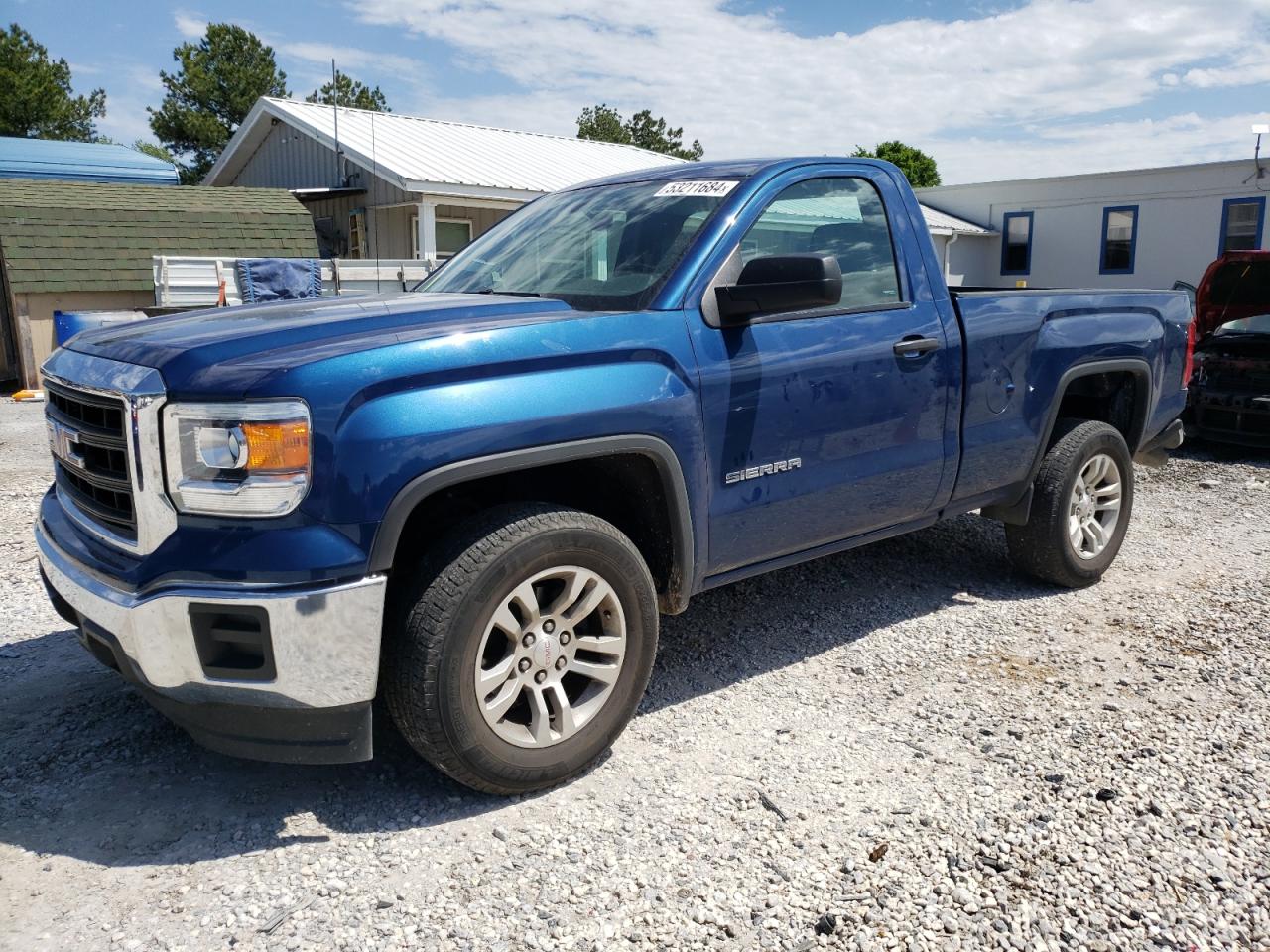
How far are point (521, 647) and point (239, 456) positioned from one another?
3.14 feet

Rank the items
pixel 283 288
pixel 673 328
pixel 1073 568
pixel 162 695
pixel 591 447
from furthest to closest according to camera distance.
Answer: pixel 283 288 < pixel 1073 568 < pixel 673 328 < pixel 591 447 < pixel 162 695

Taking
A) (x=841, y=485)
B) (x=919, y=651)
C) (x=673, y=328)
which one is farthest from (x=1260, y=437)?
(x=673, y=328)

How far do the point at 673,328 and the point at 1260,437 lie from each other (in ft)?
24.5

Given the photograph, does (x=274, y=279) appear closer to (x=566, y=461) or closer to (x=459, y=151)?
(x=459, y=151)

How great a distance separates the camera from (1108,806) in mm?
3055

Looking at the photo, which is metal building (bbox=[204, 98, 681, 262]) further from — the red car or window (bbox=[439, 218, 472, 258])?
the red car

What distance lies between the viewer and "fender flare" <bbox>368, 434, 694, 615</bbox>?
8.75 feet

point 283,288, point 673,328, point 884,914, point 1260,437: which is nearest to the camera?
point 884,914

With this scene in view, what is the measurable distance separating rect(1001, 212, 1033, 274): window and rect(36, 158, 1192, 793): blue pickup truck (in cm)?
2359

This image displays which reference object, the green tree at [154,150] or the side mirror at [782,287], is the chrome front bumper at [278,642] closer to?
the side mirror at [782,287]

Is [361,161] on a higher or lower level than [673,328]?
higher

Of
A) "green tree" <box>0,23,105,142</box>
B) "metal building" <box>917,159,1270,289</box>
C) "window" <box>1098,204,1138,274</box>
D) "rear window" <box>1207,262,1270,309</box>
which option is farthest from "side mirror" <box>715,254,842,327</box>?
"green tree" <box>0,23,105,142</box>

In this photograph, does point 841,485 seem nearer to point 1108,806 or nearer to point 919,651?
point 919,651

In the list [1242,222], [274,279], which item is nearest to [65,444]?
[274,279]
